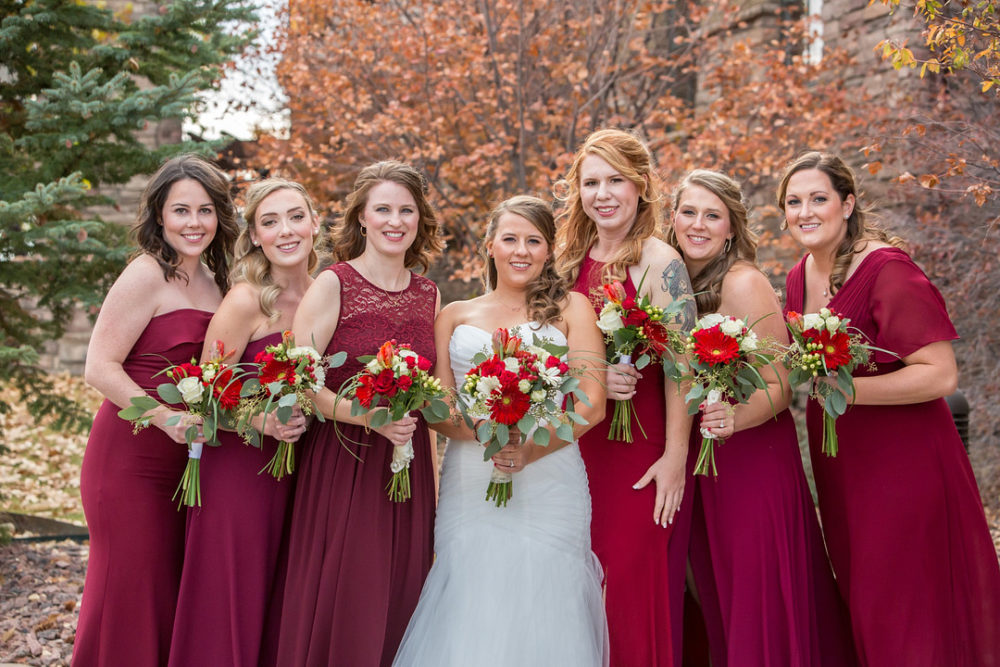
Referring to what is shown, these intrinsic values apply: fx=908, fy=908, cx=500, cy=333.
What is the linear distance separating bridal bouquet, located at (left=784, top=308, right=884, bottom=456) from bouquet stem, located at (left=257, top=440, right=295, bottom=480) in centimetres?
220

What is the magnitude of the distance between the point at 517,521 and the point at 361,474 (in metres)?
0.72

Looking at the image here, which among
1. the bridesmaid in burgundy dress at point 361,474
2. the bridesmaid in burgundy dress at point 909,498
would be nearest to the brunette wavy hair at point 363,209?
the bridesmaid in burgundy dress at point 361,474

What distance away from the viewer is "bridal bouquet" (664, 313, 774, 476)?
3.67 metres

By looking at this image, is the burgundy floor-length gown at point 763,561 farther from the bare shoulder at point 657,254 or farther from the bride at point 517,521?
the bare shoulder at point 657,254

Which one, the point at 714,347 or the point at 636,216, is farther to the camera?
the point at 636,216

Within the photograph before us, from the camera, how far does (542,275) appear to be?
14.1ft

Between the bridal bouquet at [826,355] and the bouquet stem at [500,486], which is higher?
the bridal bouquet at [826,355]

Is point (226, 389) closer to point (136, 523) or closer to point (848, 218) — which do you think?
point (136, 523)

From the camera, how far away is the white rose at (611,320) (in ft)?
12.5

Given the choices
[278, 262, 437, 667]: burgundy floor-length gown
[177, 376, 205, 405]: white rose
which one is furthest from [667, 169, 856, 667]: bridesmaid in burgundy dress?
[177, 376, 205, 405]: white rose

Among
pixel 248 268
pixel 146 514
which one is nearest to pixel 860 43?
pixel 248 268

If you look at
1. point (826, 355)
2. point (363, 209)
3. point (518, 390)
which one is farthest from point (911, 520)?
point (363, 209)

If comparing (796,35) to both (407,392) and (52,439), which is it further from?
(52,439)

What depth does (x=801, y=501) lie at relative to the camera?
4223mm
